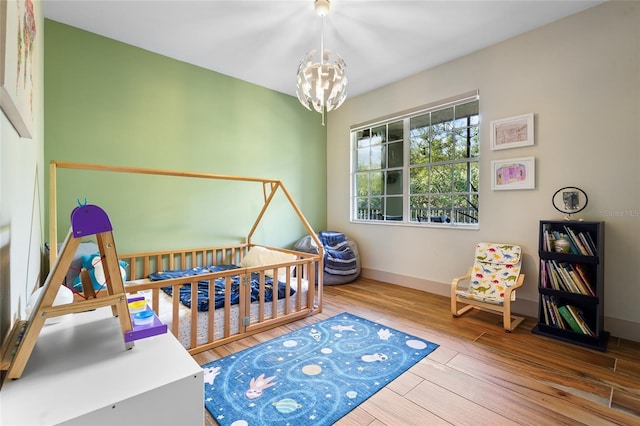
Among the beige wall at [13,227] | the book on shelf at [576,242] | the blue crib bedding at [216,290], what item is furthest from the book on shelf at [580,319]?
the beige wall at [13,227]

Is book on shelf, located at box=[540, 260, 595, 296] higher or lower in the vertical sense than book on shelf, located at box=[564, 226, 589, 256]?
lower

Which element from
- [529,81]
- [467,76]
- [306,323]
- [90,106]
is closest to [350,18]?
[467,76]

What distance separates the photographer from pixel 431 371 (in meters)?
1.91

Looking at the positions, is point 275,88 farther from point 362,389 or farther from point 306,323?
point 362,389

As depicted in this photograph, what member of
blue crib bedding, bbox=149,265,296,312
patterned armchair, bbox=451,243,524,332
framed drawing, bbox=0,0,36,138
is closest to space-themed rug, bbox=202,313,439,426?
blue crib bedding, bbox=149,265,296,312

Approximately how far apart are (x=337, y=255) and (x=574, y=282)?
98.6 inches

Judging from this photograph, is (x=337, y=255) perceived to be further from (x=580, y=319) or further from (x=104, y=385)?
(x=104, y=385)

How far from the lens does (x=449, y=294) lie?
3.40 m

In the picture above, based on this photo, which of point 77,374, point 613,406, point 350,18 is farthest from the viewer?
point 350,18

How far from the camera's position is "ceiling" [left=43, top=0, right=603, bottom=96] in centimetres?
241

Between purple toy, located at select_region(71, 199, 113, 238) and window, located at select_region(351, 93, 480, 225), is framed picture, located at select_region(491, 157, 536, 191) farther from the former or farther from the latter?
purple toy, located at select_region(71, 199, 113, 238)

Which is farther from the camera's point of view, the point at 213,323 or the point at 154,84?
the point at 154,84

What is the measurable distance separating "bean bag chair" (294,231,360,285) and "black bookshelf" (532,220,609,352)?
2165 mm

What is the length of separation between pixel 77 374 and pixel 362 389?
1.44 meters
